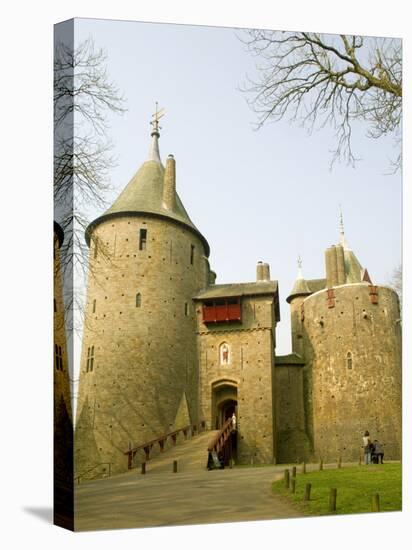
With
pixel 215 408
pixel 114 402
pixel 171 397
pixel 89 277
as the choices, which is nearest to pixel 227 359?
pixel 215 408

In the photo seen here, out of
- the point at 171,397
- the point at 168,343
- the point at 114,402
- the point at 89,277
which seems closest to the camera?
the point at 89,277

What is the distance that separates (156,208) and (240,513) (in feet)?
38.0

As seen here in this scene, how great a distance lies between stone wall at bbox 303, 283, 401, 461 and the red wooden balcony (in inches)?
185

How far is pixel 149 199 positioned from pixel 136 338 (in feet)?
14.9

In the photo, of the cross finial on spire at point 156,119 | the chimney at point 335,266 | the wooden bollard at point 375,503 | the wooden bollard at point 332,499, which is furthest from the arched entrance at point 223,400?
the cross finial on spire at point 156,119

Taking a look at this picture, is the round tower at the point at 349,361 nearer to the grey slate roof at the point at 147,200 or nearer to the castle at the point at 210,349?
the castle at the point at 210,349

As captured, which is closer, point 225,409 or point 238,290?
point 225,409

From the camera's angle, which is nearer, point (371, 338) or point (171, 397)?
point (171, 397)

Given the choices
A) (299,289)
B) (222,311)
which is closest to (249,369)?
(222,311)

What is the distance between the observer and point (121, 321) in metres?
21.8

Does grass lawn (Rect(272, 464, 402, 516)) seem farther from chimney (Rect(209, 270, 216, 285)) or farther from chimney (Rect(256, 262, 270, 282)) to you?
chimney (Rect(209, 270, 216, 285))

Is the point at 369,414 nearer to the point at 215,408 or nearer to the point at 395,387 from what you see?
the point at 395,387

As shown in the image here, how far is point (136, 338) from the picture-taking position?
73.7 ft

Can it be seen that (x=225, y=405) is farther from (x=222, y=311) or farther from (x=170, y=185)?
(x=170, y=185)
